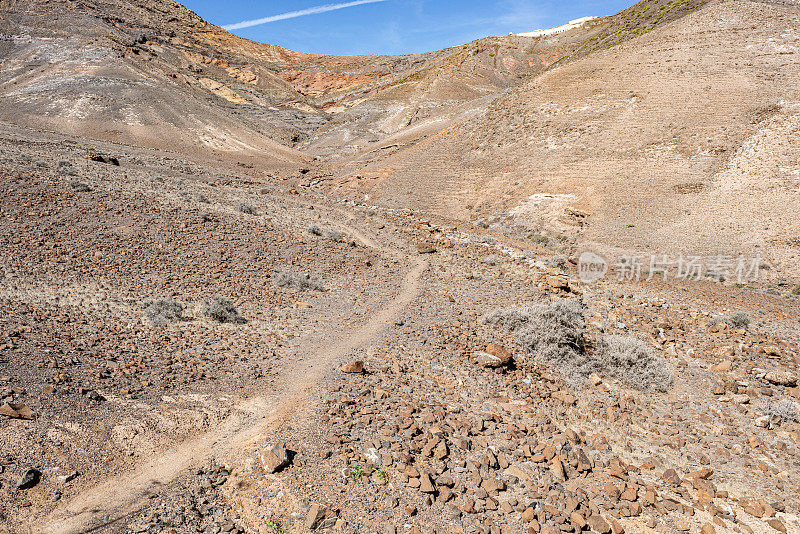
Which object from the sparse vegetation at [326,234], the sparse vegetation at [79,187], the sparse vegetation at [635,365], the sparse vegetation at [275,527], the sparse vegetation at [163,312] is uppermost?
the sparse vegetation at [79,187]

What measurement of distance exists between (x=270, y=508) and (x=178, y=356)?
446cm

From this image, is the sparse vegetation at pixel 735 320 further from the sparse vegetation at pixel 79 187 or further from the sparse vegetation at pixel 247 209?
the sparse vegetation at pixel 79 187

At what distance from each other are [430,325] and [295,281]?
4.53m

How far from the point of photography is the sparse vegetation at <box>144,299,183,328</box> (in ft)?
29.9

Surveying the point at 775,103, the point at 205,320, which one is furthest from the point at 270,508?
the point at 775,103

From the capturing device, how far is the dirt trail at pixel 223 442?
4.52 metres

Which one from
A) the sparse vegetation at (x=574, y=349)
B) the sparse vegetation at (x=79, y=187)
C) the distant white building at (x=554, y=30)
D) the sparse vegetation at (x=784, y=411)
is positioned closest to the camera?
the sparse vegetation at (x=784, y=411)

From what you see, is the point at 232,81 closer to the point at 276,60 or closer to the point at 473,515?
the point at 276,60

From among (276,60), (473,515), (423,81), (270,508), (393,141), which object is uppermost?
(276,60)

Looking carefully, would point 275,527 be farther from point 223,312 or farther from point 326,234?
point 326,234

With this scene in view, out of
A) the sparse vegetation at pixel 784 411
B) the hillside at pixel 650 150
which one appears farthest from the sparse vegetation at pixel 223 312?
the hillside at pixel 650 150

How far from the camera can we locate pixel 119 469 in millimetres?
5262

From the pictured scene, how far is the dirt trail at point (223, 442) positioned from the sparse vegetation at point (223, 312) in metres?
1.97

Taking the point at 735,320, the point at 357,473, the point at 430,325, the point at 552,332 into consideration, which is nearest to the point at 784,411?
the point at 552,332
